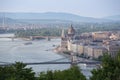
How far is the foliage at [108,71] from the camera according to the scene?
18.6ft

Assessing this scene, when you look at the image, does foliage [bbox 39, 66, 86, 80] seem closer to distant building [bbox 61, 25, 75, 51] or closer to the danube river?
the danube river

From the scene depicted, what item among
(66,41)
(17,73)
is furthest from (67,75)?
(66,41)

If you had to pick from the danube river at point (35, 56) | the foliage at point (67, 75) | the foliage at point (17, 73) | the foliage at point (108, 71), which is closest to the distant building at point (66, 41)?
the danube river at point (35, 56)

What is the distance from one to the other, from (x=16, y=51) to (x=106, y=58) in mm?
14574

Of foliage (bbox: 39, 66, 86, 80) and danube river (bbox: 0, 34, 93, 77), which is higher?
foliage (bbox: 39, 66, 86, 80)

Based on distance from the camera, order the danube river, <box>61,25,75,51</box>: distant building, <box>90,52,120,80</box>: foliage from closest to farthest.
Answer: <box>90,52,120,80</box>: foliage
the danube river
<box>61,25,75,51</box>: distant building

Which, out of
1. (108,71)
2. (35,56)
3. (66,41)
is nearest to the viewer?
(108,71)

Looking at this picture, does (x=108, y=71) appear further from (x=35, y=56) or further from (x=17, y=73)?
(x=35, y=56)

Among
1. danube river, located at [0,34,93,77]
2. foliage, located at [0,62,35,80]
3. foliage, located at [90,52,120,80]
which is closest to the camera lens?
foliage, located at [90,52,120,80]

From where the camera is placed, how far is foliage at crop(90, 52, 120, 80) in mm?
5676

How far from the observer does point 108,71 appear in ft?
18.8

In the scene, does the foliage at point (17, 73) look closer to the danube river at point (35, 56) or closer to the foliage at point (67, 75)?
the foliage at point (67, 75)

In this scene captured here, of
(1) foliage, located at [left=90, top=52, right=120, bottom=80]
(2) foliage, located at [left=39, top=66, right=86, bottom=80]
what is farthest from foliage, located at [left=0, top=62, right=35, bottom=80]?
(1) foliage, located at [left=90, top=52, right=120, bottom=80]

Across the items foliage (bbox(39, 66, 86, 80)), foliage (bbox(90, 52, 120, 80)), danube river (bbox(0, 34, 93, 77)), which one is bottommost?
danube river (bbox(0, 34, 93, 77))
